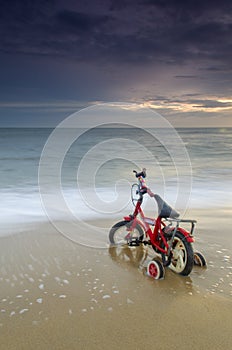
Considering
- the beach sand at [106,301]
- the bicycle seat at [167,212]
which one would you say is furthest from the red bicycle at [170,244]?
the beach sand at [106,301]

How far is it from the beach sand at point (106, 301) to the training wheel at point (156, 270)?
8 cm

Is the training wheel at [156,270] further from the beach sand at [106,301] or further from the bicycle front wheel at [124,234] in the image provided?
the bicycle front wheel at [124,234]

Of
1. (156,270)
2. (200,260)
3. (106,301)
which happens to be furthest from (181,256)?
(106,301)

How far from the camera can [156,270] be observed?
155 inches

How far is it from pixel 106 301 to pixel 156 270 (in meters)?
0.79

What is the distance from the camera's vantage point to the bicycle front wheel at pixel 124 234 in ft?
16.1

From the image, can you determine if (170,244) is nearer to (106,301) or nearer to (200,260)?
(200,260)

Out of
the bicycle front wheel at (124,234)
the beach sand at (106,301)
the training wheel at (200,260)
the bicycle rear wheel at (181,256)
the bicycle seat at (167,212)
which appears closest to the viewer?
the beach sand at (106,301)

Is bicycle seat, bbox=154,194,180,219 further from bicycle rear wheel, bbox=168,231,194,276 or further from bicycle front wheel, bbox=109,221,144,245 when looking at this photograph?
bicycle front wheel, bbox=109,221,144,245

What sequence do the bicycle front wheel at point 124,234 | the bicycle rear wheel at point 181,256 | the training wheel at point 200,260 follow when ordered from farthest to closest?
the bicycle front wheel at point 124,234 → the training wheel at point 200,260 → the bicycle rear wheel at point 181,256

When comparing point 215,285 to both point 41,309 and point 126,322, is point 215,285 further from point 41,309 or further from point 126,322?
point 41,309

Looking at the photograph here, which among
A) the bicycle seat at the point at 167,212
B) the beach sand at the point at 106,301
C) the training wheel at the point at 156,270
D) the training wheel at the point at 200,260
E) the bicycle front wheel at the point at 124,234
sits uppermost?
the bicycle seat at the point at 167,212

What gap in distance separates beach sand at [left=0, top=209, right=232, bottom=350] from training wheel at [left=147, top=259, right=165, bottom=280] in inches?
3.2

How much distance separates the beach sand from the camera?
9.22 ft
